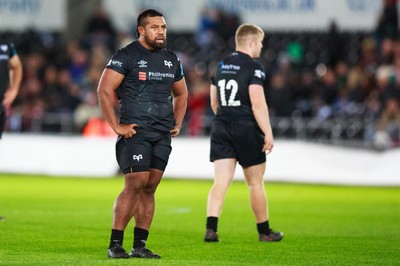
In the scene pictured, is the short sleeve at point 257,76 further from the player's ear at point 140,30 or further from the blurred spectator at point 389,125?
the blurred spectator at point 389,125

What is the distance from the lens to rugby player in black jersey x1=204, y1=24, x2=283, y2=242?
1247cm

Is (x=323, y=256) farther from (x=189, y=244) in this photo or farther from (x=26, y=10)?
(x=26, y=10)

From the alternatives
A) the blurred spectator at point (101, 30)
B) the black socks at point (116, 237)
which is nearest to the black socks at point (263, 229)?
the black socks at point (116, 237)

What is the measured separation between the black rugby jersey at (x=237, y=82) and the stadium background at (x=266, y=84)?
963cm

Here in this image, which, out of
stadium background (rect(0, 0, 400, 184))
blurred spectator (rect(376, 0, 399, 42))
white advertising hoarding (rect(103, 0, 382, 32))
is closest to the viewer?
stadium background (rect(0, 0, 400, 184))

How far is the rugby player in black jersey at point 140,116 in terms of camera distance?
403 inches

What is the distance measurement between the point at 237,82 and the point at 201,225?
8.40 ft

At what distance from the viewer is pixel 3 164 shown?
25172mm

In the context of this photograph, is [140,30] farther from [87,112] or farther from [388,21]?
A: [87,112]

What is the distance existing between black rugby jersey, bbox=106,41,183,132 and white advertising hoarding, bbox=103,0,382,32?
635 inches

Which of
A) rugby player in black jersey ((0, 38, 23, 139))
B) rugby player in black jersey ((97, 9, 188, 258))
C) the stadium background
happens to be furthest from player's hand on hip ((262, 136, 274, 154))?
the stadium background

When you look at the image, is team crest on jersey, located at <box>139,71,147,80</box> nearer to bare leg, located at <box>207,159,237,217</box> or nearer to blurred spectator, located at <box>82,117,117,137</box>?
bare leg, located at <box>207,159,237,217</box>

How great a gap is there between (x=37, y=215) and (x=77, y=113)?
11.9 metres

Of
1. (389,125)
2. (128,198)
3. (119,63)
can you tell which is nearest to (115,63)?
(119,63)
